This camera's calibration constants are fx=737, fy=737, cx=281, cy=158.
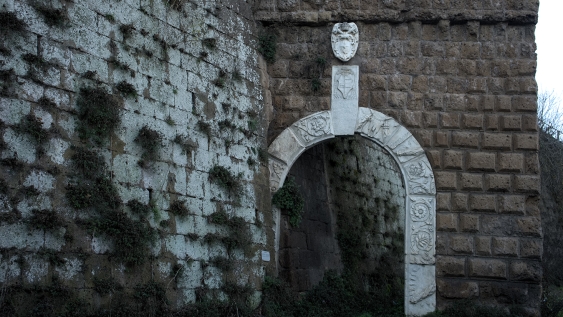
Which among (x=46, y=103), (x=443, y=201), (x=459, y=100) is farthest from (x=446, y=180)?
(x=46, y=103)

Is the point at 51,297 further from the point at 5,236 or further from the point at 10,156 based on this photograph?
the point at 10,156

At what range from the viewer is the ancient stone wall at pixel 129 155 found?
6527 mm

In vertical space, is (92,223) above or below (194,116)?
below

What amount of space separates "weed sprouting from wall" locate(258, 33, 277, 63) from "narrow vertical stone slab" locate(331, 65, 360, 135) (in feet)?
3.06

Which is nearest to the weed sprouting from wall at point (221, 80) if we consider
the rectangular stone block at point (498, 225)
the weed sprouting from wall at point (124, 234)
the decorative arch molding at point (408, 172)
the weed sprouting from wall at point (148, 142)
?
the decorative arch molding at point (408, 172)

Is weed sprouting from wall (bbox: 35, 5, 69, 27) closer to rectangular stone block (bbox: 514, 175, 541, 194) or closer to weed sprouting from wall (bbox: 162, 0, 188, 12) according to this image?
weed sprouting from wall (bbox: 162, 0, 188, 12)

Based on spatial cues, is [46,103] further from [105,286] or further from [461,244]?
[461,244]

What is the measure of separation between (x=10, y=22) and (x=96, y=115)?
1267mm

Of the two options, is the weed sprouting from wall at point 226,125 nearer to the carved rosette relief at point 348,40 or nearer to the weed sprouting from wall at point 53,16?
the carved rosette relief at point 348,40

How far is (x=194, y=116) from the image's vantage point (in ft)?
29.7

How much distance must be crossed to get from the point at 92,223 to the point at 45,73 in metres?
1.48

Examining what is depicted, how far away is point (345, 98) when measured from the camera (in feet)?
34.5

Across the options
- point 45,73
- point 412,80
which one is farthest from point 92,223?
point 412,80

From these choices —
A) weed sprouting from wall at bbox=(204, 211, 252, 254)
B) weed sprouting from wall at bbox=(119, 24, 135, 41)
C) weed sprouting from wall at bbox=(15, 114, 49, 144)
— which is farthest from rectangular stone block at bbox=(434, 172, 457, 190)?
weed sprouting from wall at bbox=(15, 114, 49, 144)
